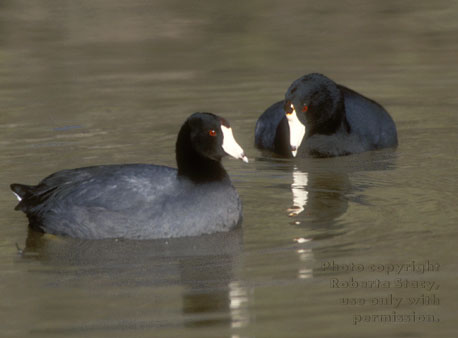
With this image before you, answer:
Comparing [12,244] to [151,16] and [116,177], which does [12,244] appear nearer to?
[116,177]

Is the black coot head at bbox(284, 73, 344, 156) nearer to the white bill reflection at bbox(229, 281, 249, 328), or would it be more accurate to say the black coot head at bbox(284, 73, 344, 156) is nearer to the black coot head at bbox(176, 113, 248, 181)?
the black coot head at bbox(176, 113, 248, 181)

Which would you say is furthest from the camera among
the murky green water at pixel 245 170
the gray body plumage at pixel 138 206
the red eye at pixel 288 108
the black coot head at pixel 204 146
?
the red eye at pixel 288 108

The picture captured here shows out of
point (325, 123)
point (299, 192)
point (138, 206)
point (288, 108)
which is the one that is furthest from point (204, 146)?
point (325, 123)

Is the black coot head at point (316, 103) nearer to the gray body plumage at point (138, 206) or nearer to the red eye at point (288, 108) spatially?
the red eye at point (288, 108)

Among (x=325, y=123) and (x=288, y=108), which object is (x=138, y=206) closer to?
(x=288, y=108)

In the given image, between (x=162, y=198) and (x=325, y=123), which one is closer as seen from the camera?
(x=162, y=198)

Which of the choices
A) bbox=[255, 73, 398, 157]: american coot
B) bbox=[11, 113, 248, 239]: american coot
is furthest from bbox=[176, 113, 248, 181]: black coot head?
bbox=[255, 73, 398, 157]: american coot

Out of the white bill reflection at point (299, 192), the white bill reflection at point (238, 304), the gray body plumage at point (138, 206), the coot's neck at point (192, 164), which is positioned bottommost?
the white bill reflection at point (238, 304)

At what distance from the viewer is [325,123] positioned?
37.8ft

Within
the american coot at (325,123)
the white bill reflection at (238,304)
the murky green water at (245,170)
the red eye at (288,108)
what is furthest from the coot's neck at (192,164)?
the american coot at (325,123)

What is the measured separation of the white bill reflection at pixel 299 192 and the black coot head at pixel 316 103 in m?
0.78

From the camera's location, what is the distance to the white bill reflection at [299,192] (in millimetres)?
8930

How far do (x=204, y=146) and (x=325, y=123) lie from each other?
11.6 ft

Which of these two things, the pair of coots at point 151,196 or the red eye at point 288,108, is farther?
the red eye at point 288,108
